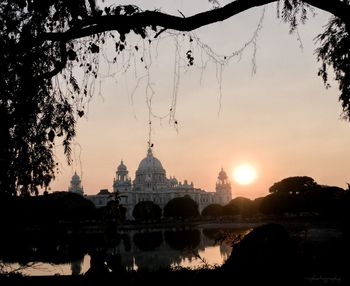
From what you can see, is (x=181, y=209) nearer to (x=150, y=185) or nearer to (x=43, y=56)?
(x=150, y=185)

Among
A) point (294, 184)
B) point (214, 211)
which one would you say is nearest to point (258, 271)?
point (294, 184)

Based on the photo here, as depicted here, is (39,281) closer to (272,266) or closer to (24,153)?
(24,153)

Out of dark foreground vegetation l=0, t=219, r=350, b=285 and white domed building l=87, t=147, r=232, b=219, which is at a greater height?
white domed building l=87, t=147, r=232, b=219

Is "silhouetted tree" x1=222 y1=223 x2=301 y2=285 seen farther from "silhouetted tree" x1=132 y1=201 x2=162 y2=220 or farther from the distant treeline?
"silhouetted tree" x1=132 y1=201 x2=162 y2=220

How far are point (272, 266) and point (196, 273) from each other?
202 cm

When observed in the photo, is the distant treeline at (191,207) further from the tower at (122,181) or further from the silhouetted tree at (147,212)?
the tower at (122,181)

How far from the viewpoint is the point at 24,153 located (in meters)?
7.84

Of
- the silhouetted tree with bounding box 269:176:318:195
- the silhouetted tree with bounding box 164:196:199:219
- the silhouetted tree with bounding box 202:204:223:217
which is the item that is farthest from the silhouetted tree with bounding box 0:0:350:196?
the silhouetted tree with bounding box 202:204:223:217

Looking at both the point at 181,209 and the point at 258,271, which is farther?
the point at 181,209

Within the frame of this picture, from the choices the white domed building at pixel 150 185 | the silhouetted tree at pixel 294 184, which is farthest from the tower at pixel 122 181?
the silhouetted tree at pixel 294 184

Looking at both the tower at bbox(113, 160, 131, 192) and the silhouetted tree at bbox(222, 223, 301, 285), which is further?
the tower at bbox(113, 160, 131, 192)

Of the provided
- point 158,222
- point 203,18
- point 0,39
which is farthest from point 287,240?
point 158,222

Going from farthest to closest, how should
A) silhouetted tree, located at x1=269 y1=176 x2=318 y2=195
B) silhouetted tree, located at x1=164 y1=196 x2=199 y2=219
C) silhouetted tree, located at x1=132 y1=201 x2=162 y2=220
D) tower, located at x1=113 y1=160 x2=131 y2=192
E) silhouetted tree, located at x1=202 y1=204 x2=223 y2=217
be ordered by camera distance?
1. tower, located at x1=113 y1=160 x2=131 y2=192
2. silhouetted tree, located at x1=202 y1=204 x2=223 y2=217
3. silhouetted tree, located at x1=164 y1=196 x2=199 y2=219
4. silhouetted tree, located at x1=132 y1=201 x2=162 y2=220
5. silhouetted tree, located at x1=269 y1=176 x2=318 y2=195

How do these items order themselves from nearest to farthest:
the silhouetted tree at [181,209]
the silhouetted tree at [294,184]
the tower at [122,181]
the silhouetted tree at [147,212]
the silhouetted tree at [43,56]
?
the silhouetted tree at [43,56], the silhouetted tree at [294,184], the silhouetted tree at [147,212], the silhouetted tree at [181,209], the tower at [122,181]
